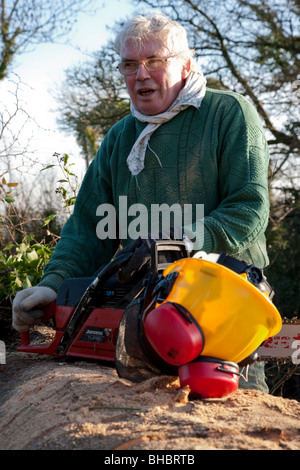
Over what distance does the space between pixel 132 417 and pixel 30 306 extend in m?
1.47

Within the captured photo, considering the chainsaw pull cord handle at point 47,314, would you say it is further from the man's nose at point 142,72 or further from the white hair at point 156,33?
the white hair at point 156,33

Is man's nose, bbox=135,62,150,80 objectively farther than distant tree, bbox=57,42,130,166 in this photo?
No

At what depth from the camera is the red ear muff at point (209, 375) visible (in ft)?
6.64

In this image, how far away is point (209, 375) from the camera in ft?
6.63

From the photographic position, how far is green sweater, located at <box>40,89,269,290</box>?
3094mm

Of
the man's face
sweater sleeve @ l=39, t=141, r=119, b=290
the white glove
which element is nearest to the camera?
the white glove

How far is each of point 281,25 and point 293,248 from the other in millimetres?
3732

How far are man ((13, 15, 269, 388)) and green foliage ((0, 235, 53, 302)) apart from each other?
865 millimetres

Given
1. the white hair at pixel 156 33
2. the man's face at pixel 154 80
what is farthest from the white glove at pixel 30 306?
the white hair at pixel 156 33

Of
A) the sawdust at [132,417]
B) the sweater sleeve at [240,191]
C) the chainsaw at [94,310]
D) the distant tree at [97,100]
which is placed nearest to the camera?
the sawdust at [132,417]

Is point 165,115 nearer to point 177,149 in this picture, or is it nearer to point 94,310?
point 177,149

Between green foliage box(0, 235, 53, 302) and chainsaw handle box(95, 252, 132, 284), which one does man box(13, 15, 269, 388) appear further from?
green foliage box(0, 235, 53, 302)

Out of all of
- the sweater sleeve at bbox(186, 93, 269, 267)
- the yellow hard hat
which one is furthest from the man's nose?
the yellow hard hat
